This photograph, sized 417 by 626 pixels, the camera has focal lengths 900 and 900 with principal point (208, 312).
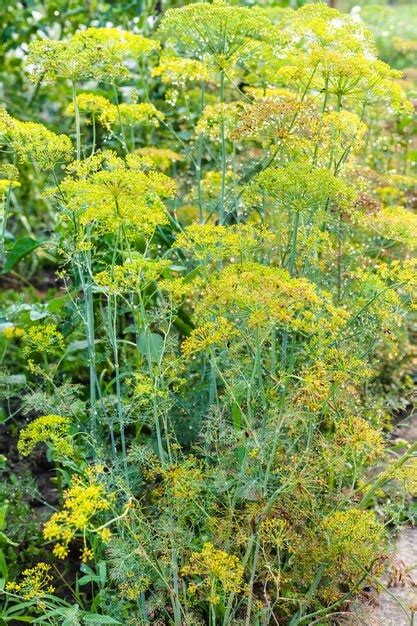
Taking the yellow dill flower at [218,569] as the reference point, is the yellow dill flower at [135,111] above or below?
above

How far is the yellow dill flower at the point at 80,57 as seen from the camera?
2.48 meters

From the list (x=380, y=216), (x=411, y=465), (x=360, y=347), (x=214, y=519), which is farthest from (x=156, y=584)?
(x=380, y=216)

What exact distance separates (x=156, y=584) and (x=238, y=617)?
285 mm

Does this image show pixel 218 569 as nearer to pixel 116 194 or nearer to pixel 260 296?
pixel 260 296

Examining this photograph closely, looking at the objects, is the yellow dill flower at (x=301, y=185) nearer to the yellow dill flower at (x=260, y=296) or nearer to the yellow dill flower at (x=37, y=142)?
the yellow dill flower at (x=260, y=296)

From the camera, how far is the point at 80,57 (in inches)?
96.9

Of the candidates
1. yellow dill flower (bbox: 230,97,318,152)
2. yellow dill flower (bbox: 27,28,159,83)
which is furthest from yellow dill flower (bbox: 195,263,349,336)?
yellow dill flower (bbox: 27,28,159,83)

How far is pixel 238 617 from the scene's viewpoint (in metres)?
2.51

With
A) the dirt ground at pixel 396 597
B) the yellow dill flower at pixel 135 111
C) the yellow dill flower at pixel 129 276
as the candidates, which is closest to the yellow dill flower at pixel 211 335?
the yellow dill flower at pixel 129 276

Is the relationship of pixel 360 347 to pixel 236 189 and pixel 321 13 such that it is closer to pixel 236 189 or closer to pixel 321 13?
pixel 236 189

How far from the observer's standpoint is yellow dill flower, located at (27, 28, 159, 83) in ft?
8.14

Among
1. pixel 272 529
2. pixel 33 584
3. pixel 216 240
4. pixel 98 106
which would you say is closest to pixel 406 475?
pixel 272 529

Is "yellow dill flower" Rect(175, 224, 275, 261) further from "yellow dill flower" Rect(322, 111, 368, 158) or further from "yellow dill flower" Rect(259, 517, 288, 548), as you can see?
"yellow dill flower" Rect(259, 517, 288, 548)

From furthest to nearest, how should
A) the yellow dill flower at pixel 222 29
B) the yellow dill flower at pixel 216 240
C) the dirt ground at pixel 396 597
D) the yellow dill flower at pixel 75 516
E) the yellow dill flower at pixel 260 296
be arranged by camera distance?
the yellow dill flower at pixel 222 29 → the dirt ground at pixel 396 597 → the yellow dill flower at pixel 216 240 → the yellow dill flower at pixel 260 296 → the yellow dill flower at pixel 75 516
